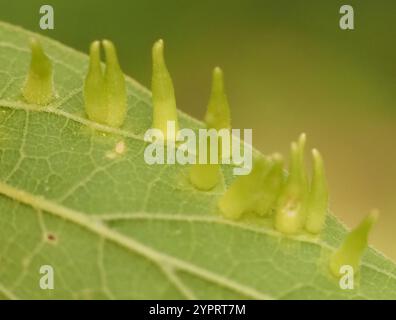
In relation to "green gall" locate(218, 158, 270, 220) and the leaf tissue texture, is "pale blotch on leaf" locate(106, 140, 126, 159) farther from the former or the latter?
"green gall" locate(218, 158, 270, 220)

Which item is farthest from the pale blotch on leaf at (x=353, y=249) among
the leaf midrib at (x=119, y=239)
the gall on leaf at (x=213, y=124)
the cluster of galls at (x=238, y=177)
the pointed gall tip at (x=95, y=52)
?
the pointed gall tip at (x=95, y=52)

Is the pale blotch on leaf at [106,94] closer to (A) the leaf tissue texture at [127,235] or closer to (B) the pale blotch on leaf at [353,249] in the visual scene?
(A) the leaf tissue texture at [127,235]

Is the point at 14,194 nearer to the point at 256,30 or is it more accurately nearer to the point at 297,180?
the point at 297,180

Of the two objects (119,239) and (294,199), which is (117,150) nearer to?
(119,239)

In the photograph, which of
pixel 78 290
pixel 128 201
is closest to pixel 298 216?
pixel 128 201

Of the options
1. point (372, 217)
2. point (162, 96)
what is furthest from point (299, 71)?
point (372, 217)

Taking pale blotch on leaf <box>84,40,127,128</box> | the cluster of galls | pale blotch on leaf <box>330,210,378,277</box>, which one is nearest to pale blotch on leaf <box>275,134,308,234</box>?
the cluster of galls

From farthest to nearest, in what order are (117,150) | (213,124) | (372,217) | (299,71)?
(299,71) → (117,150) → (213,124) → (372,217)
